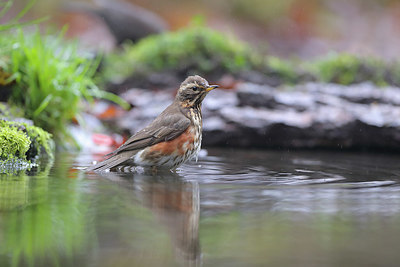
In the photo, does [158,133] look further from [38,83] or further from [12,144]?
[38,83]

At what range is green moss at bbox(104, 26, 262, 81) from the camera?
9.24 m

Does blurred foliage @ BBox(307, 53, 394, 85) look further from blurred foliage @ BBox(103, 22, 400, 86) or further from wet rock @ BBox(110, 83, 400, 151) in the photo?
wet rock @ BBox(110, 83, 400, 151)

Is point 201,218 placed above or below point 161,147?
below

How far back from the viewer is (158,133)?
4.57m

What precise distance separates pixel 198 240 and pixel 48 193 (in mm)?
1388

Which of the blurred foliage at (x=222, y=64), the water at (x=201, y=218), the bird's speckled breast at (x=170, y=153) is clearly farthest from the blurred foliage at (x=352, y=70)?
the bird's speckled breast at (x=170, y=153)

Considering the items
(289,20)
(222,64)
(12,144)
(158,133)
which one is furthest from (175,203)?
(289,20)

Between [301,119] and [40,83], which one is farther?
[301,119]

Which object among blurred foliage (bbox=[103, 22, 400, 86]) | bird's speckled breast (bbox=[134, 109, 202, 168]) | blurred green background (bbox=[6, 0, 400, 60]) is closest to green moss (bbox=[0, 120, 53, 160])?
bird's speckled breast (bbox=[134, 109, 202, 168])

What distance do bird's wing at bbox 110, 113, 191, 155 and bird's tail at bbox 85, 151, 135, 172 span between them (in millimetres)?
40

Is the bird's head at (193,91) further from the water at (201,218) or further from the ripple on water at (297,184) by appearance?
the water at (201,218)

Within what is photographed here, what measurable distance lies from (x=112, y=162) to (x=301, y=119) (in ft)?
10.1

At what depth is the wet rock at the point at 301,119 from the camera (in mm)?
6457

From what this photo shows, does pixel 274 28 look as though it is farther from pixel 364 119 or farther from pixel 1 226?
pixel 1 226
